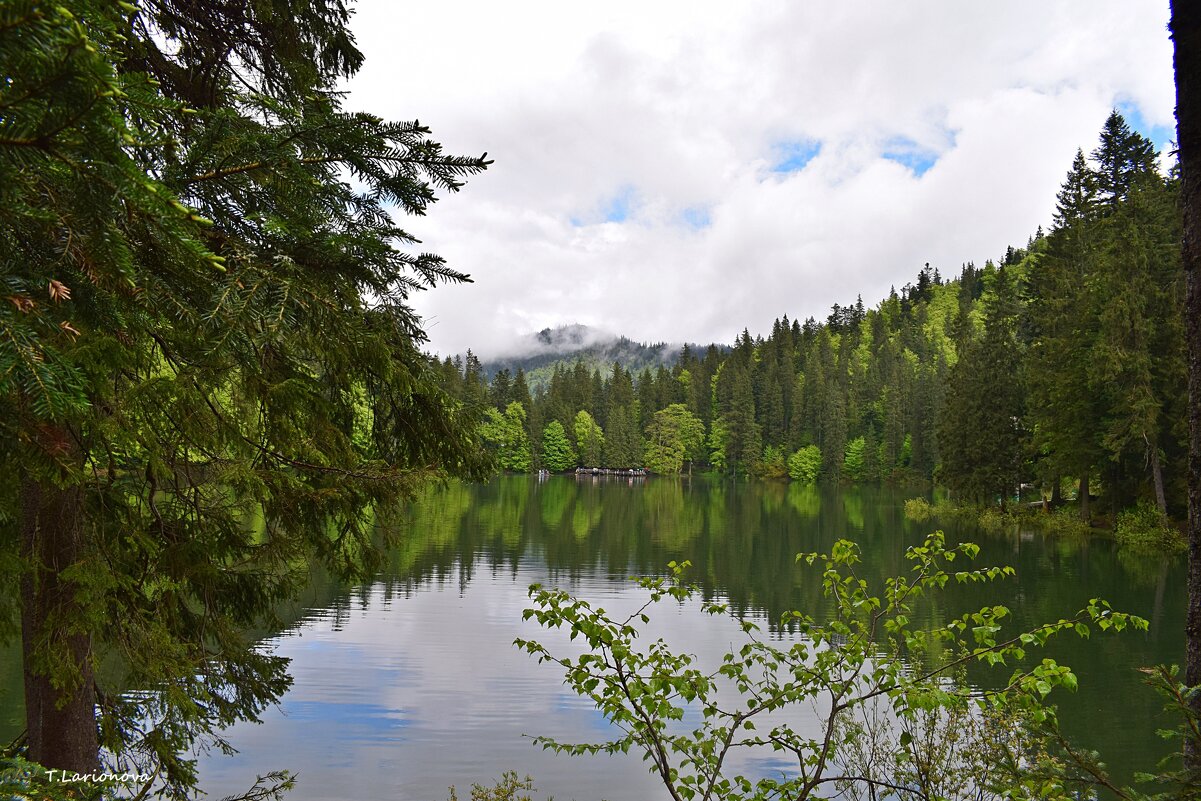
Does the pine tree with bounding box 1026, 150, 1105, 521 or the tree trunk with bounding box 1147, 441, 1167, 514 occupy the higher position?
the pine tree with bounding box 1026, 150, 1105, 521

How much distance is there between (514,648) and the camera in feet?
43.2

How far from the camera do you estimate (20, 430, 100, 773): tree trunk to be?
10.9 ft

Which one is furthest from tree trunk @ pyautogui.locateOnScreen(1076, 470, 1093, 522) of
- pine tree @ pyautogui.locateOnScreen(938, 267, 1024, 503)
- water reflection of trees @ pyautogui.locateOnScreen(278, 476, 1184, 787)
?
pine tree @ pyautogui.locateOnScreen(938, 267, 1024, 503)

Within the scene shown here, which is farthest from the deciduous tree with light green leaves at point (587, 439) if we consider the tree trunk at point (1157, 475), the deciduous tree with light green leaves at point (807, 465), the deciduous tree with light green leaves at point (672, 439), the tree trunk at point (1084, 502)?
the tree trunk at point (1157, 475)

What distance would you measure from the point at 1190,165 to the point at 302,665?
492 inches

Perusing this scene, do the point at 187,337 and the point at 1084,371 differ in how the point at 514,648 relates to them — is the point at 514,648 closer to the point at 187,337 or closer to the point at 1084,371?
the point at 187,337

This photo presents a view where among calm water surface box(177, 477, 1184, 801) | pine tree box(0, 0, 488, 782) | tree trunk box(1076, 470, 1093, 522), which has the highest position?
pine tree box(0, 0, 488, 782)

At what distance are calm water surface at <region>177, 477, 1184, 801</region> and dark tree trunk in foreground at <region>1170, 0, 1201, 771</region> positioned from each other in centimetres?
79

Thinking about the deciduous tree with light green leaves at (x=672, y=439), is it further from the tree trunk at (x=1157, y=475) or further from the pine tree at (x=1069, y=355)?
the tree trunk at (x=1157, y=475)

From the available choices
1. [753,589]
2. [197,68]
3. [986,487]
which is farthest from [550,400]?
[197,68]

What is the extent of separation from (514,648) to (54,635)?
34.2ft

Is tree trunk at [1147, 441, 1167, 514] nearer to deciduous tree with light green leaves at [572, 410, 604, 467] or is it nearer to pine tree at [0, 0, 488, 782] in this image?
pine tree at [0, 0, 488, 782]

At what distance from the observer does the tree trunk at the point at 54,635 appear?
3.31m

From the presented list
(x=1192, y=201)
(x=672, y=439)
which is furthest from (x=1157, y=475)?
(x=672, y=439)
